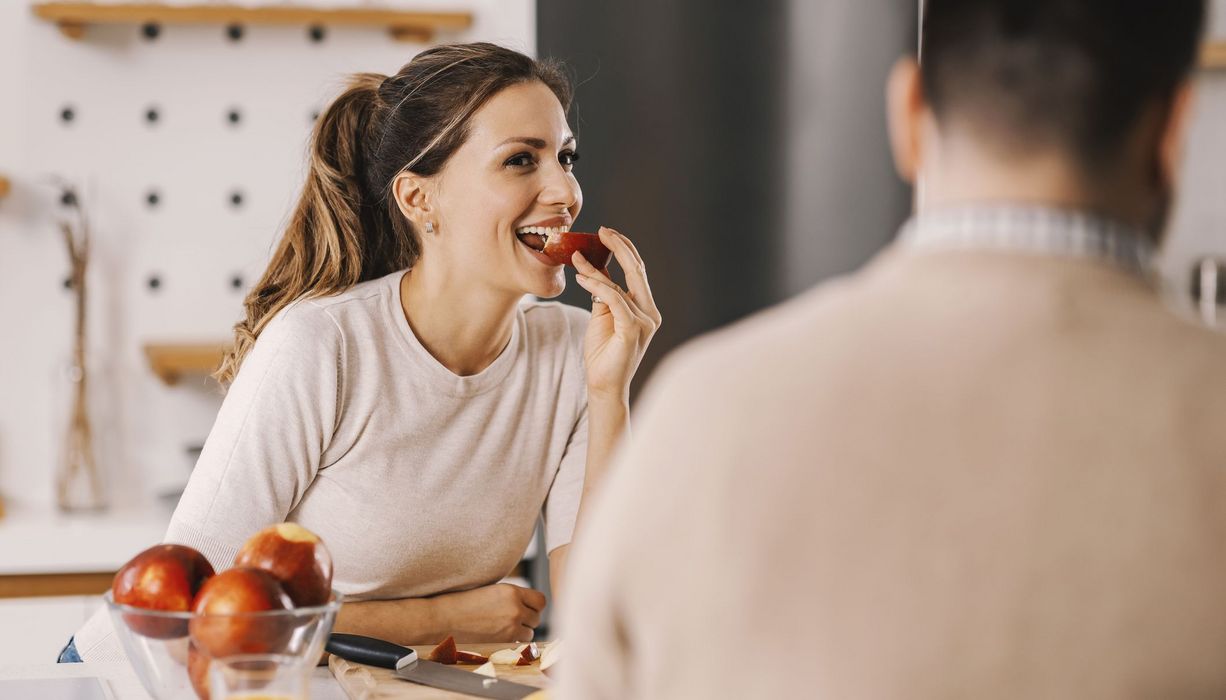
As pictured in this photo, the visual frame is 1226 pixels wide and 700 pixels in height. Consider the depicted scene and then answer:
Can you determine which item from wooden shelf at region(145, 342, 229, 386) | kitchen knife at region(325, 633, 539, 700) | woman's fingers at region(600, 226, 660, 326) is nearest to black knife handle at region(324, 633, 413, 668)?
kitchen knife at region(325, 633, 539, 700)

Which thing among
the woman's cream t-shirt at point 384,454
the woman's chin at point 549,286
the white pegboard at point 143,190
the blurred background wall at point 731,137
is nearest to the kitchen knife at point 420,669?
the woman's cream t-shirt at point 384,454

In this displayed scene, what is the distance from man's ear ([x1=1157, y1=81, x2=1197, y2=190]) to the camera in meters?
0.66

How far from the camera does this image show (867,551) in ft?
1.94

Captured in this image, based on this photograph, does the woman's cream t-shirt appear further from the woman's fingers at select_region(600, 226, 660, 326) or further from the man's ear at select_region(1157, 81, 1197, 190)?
the man's ear at select_region(1157, 81, 1197, 190)

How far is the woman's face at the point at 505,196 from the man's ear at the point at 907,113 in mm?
1282

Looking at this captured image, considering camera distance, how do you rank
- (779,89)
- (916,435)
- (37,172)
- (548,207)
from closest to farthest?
(916,435) < (548,207) < (779,89) < (37,172)

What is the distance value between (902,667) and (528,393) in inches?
59.3

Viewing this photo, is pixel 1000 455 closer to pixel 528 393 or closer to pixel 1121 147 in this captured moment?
pixel 1121 147

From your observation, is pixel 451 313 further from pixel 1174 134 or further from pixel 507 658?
pixel 1174 134

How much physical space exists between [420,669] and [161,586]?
1.07 ft

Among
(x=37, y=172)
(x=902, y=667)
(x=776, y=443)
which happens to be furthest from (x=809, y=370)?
(x=37, y=172)

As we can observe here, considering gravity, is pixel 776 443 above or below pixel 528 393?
above

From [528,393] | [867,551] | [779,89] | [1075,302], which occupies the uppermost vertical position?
[779,89]

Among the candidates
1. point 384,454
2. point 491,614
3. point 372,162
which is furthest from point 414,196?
point 491,614
